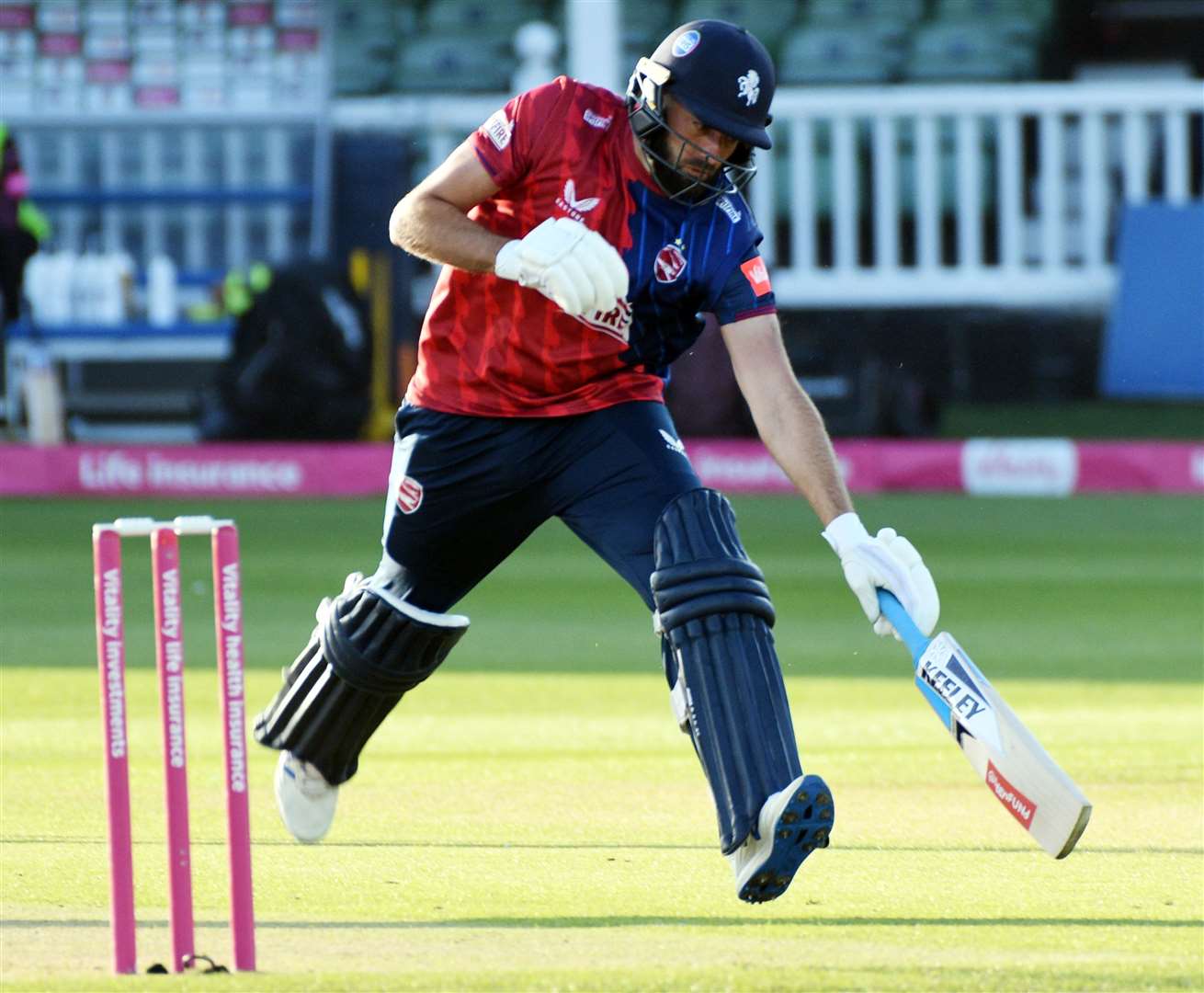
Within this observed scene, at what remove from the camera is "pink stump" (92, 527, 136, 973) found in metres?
2.81

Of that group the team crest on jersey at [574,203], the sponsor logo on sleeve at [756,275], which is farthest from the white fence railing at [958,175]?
the team crest on jersey at [574,203]

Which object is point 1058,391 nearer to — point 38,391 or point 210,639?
point 38,391

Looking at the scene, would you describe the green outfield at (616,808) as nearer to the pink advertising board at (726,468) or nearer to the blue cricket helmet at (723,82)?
the blue cricket helmet at (723,82)

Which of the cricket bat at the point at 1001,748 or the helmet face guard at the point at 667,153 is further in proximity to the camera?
the helmet face guard at the point at 667,153

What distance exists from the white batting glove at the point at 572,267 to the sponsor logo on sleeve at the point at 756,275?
0.33 meters

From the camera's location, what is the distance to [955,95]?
1168cm

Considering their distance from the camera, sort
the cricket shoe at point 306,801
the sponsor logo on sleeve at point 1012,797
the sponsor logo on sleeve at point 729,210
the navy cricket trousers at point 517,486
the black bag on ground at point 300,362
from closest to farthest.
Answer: the sponsor logo on sleeve at point 1012,797
the navy cricket trousers at point 517,486
the sponsor logo on sleeve at point 729,210
the cricket shoe at point 306,801
the black bag on ground at point 300,362

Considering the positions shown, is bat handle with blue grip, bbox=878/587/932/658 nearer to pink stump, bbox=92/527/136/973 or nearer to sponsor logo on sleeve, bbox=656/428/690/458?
sponsor logo on sleeve, bbox=656/428/690/458

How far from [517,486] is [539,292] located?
32cm

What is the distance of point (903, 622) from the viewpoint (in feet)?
11.6

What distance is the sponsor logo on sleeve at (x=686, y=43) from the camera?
355 cm

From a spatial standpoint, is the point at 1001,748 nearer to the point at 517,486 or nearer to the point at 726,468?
the point at 517,486

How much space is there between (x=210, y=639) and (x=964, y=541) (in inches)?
131

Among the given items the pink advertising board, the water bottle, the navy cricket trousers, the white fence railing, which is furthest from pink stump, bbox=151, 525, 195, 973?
the white fence railing
